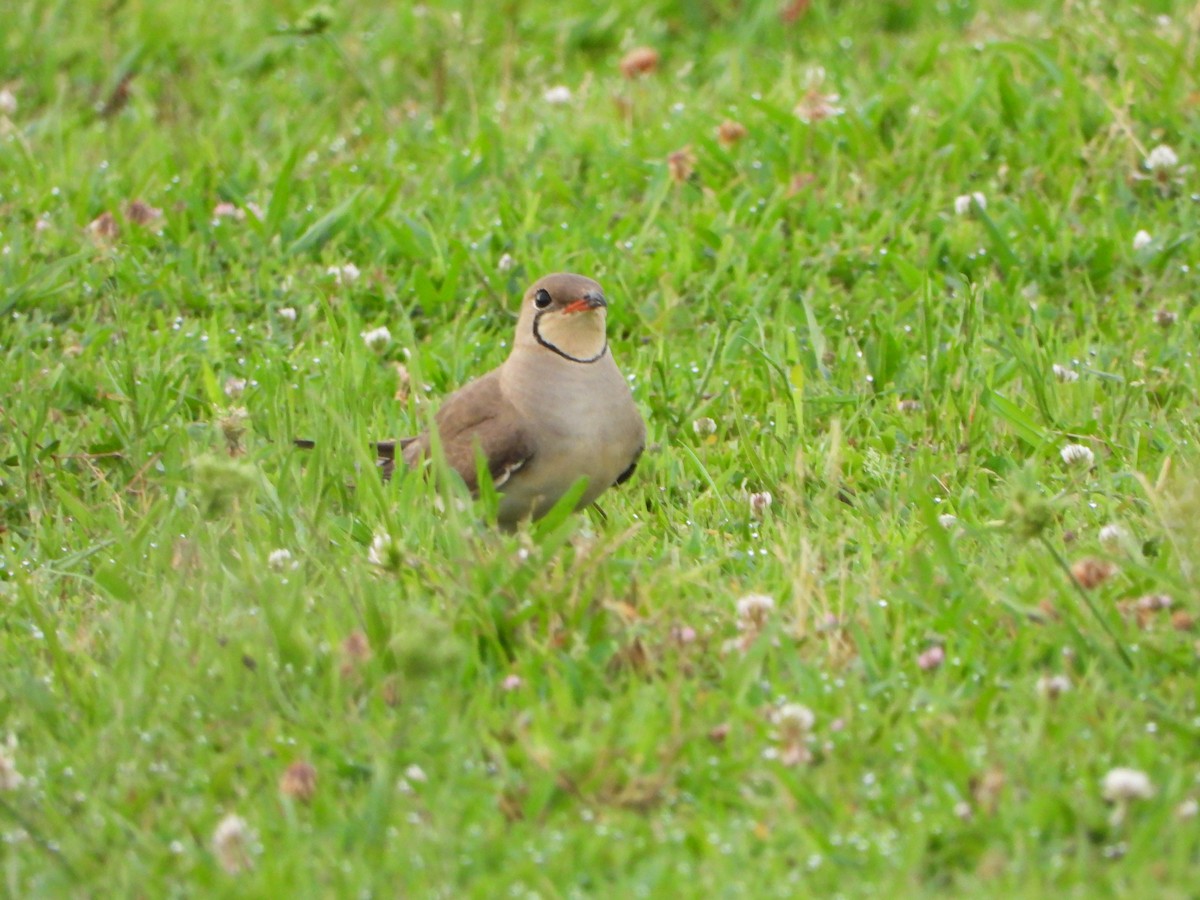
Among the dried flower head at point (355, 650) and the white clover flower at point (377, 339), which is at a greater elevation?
the dried flower head at point (355, 650)

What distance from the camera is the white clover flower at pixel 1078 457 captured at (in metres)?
4.87

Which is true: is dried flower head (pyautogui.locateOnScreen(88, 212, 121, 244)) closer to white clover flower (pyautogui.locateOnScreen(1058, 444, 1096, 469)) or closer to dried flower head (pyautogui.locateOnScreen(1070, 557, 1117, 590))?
white clover flower (pyautogui.locateOnScreen(1058, 444, 1096, 469))

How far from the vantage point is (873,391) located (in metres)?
5.64

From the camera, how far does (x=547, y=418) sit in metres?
4.89

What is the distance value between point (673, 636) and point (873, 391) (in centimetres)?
210

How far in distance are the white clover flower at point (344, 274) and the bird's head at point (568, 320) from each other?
138 centimetres

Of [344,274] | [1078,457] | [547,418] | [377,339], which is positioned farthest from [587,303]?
[344,274]

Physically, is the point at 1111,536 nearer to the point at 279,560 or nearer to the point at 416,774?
the point at 416,774

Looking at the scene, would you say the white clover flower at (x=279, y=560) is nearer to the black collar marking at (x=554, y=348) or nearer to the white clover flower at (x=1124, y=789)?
the black collar marking at (x=554, y=348)

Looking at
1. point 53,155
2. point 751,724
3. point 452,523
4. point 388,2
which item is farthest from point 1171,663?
point 388,2

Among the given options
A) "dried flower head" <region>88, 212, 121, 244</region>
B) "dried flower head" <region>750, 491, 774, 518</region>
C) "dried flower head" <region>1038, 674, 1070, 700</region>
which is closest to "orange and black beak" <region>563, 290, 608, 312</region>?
"dried flower head" <region>750, 491, 774, 518</region>

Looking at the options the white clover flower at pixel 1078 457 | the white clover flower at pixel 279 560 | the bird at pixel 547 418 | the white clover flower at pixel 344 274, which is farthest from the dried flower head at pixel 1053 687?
the white clover flower at pixel 344 274

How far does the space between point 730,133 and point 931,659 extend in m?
3.76

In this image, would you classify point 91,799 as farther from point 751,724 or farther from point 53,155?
point 53,155
